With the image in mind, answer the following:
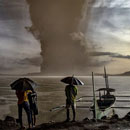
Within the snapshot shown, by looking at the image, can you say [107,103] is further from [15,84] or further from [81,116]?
[15,84]

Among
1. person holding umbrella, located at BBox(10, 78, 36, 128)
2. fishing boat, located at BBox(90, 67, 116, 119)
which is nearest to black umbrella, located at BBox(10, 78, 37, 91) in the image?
person holding umbrella, located at BBox(10, 78, 36, 128)

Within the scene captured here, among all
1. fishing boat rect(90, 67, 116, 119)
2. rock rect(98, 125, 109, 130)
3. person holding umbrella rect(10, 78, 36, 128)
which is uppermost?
person holding umbrella rect(10, 78, 36, 128)

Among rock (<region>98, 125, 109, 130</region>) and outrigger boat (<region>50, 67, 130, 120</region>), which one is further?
outrigger boat (<region>50, 67, 130, 120</region>)

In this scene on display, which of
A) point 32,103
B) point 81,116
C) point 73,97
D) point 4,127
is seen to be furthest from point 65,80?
point 81,116

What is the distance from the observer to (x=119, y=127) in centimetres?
723

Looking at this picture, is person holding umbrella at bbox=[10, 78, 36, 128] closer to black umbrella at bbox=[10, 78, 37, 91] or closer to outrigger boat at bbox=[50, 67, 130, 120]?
black umbrella at bbox=[10, 78, 37, 91]

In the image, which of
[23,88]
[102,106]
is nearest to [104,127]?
[23,88]

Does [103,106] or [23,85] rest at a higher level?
[23,85]

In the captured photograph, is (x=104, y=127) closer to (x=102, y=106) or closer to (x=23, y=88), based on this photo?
(x=23, y=88)

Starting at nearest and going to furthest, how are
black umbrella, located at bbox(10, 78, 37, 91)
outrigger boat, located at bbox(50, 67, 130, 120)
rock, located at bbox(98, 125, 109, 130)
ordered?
black umbrella, located at bbox(10, 78, 37, 91) → rock, located at bbox(98, 125, 109, 130) → outrigger boat, located at bbox(50, 67, 130, 120)

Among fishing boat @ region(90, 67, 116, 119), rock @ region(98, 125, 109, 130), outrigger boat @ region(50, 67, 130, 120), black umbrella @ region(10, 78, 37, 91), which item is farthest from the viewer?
fishing boat @ region(90, 67, 116, 119)

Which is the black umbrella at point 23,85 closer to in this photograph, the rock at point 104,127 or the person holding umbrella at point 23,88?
the person holding umbrella at point 23,88

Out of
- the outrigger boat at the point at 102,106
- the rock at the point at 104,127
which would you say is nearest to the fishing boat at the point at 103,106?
the outrigger boat at the point at 102,106

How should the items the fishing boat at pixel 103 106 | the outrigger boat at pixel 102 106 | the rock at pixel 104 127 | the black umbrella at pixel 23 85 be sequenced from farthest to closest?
the fishing boat at pixel 103 106
the outrigger boat at pixel 102 106
the rock at pixel 104 127
the black umbrella at pixel 23 85
